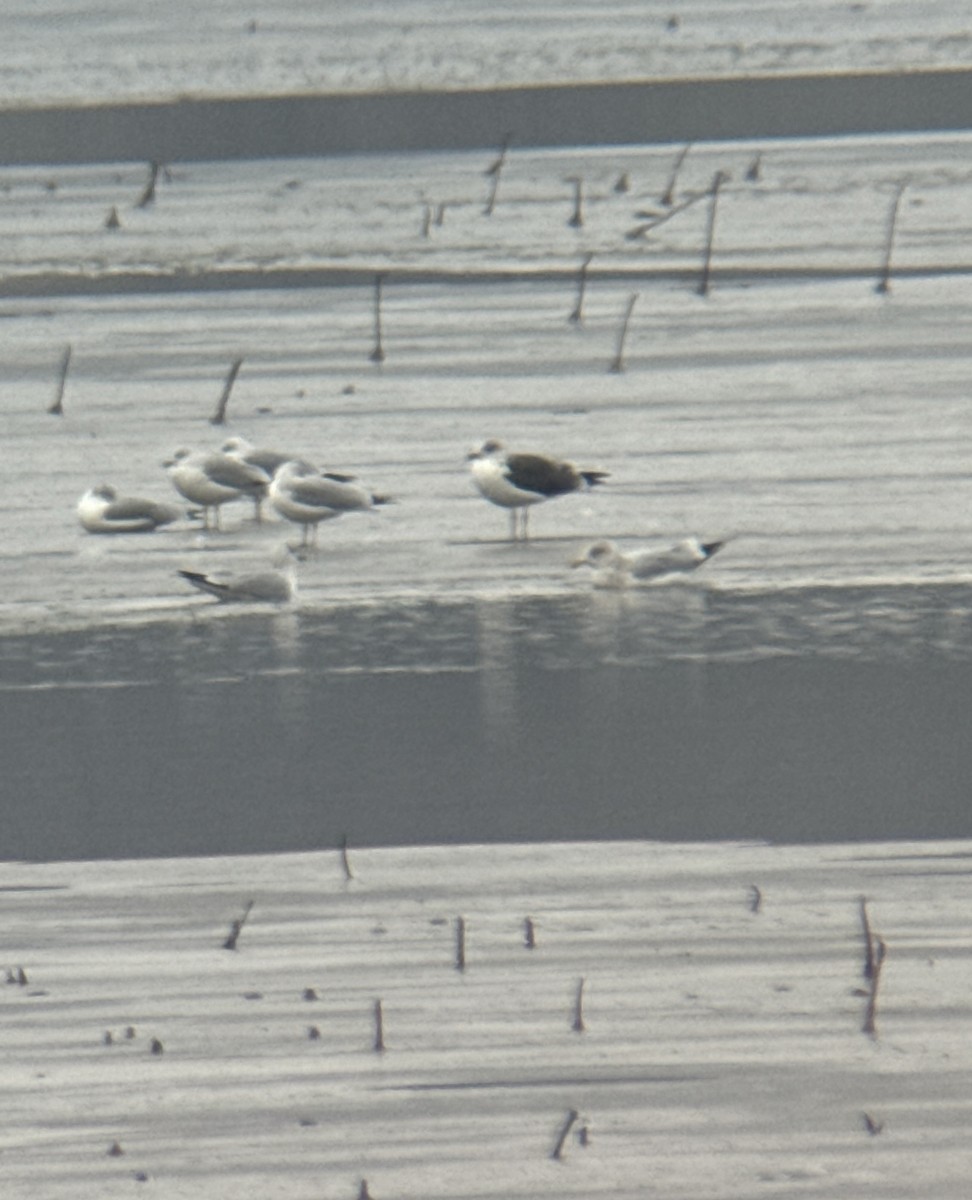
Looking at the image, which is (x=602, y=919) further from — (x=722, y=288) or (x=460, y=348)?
(x=722, y=288)

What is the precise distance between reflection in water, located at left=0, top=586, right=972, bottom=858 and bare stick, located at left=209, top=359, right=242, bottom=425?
3411 millimetres

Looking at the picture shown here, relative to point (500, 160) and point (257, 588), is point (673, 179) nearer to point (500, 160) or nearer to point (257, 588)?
point (500, 160)

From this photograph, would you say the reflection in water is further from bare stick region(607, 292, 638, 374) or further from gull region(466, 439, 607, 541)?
bare stick region(607, 292, 638, 374)

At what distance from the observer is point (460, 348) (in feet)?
48.0

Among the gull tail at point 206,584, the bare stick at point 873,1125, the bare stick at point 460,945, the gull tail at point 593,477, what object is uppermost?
the bare stick at point 873,1125

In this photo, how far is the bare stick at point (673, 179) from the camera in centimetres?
1803

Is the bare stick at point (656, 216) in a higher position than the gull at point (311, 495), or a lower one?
higher

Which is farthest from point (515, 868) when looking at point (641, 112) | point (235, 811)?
point (641, 112)

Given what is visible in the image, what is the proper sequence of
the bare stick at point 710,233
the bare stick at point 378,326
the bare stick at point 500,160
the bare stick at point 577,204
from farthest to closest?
the bare stick at point 500,160 < the bare stick at point 577,204 < the bare stick at point 710,233 < the bare stick at point 378,326

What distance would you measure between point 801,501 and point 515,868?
484 cm

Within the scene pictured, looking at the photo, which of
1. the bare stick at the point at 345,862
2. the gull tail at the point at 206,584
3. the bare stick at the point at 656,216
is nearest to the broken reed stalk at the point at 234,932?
the bare stick at the point at 345,862

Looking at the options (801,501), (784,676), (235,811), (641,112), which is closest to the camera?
(235,811)

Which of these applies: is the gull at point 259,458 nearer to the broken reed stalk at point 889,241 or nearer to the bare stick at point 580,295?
the bare stick at point 580,295

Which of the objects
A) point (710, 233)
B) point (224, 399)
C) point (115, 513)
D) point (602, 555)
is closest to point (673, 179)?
point (710, 233)
